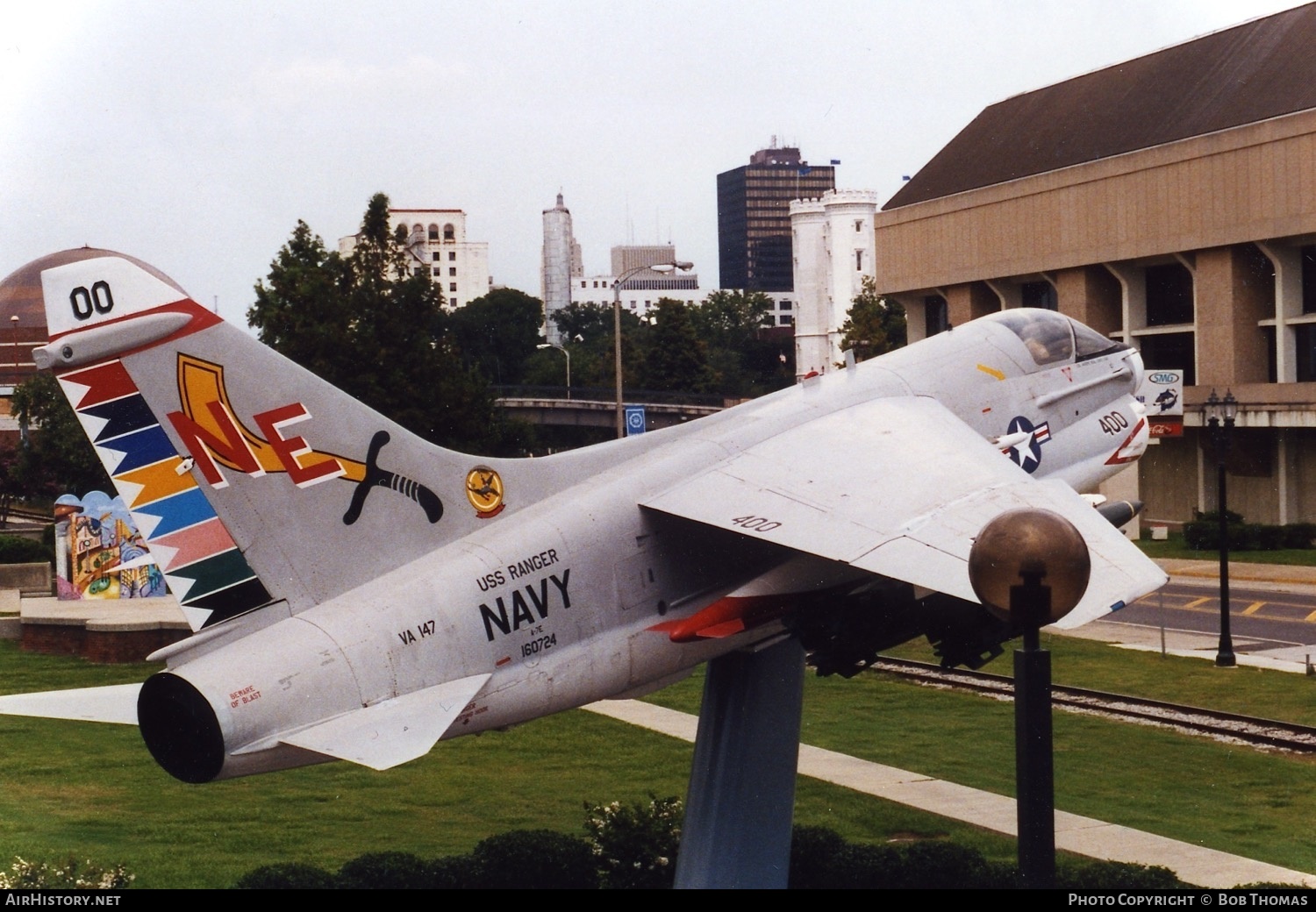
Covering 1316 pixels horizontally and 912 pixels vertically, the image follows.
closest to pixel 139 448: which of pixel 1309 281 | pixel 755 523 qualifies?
pixel 755 523

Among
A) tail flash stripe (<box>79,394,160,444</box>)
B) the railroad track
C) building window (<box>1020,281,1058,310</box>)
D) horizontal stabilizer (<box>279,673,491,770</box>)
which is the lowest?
the railroad track

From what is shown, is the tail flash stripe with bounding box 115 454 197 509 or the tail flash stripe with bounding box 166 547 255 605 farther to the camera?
the tail flash stripe with bounding box 166 547 255 605

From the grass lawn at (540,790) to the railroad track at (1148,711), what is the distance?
89 centimetres

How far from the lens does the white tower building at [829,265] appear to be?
17275 centimetres

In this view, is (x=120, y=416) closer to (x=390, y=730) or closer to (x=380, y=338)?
(x=390, y=730)

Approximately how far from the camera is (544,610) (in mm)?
14391

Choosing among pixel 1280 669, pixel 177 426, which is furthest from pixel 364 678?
pixel 1280 669

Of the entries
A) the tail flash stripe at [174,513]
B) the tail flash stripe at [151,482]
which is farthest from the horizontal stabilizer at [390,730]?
the tail flash stripe at [151,482]

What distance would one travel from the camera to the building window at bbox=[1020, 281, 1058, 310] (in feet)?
260

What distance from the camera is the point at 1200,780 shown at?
24.8 metres

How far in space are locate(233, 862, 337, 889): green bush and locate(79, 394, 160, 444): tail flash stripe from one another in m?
5.61

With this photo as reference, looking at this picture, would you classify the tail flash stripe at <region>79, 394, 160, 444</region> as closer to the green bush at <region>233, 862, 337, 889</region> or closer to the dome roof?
the green bush at <region>233, 862, 337, 889</region>

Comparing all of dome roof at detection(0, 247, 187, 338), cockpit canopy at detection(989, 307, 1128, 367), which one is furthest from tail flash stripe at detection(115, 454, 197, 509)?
dome roof at detection(0, 247, 187, 338)

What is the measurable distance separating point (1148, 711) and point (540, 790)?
13.0 meters
